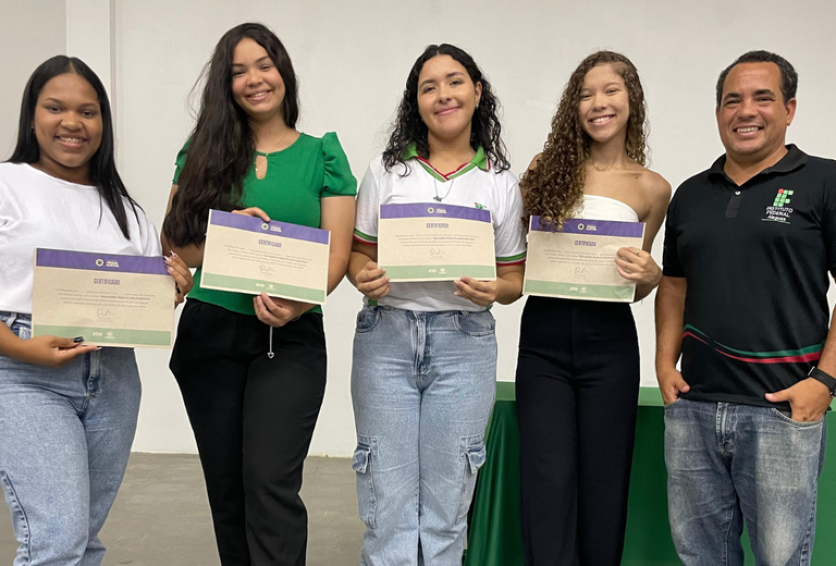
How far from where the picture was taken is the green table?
7.25 feet

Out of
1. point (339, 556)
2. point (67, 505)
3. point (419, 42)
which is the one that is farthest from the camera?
point (419, 42)

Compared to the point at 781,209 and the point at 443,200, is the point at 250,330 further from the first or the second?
the point at 781,209

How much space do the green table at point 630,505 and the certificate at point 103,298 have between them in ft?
3.68

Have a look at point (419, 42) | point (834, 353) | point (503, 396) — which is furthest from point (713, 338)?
point (419, 42)

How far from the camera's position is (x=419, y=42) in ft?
13.9

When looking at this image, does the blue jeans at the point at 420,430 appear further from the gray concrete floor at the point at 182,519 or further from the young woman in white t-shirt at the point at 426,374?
the gray concrete floor at the point at 182,519

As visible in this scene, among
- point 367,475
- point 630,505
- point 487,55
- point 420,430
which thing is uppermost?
point 487,55

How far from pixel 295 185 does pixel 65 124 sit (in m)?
0.56

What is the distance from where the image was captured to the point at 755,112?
5.81 feet

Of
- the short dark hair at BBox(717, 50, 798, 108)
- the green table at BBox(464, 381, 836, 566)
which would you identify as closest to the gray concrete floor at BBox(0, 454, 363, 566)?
the green table at BBox(464, 381, 836, 566)

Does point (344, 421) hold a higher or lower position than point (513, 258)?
lower

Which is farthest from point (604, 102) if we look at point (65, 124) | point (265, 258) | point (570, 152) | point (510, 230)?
point (65, 124)

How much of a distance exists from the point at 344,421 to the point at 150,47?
271 centimetres

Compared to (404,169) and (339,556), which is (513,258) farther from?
(339,556)
